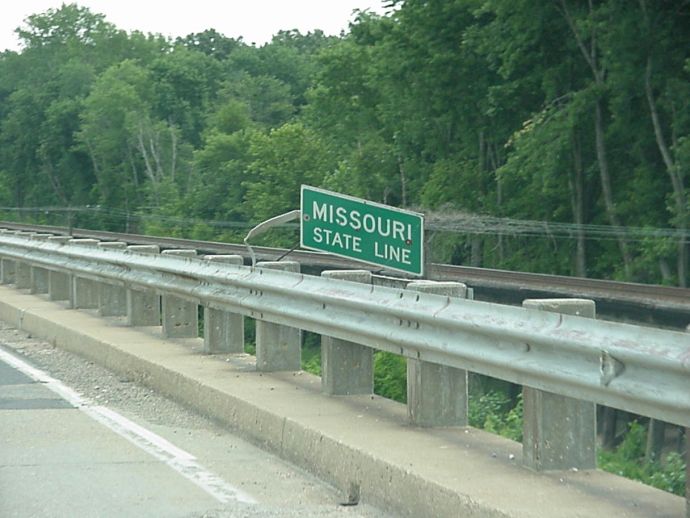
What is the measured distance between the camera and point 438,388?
23.3 ft

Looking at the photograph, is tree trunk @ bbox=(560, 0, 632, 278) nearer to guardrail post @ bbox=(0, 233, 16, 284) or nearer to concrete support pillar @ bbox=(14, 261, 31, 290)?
guardrail post @ bbox=(0, 233, 16, 284)

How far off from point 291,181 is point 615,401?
7281 centimetres

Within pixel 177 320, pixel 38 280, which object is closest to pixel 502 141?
pixel 38 280

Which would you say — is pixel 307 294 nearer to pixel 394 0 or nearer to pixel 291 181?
pixel 394 0

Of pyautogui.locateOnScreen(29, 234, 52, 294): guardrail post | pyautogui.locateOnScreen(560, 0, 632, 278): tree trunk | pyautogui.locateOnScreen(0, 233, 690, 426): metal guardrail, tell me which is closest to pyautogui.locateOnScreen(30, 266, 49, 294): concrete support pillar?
pyautogui.locateOnScreen(29, 234, 52, 294): guardrail post

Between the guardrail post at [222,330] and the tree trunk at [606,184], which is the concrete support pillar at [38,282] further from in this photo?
the tree trunk at [606,184]

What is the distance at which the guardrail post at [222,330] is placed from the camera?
34.1 ft

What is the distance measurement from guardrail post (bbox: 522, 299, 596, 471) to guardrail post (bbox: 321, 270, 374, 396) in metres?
2.33

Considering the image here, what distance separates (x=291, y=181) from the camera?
77.9 m

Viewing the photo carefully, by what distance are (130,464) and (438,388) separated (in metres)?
1.70

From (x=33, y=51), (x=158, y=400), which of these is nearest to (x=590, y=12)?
(x=158, y=400)

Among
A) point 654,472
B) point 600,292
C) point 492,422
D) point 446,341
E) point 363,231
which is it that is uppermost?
point 363,231

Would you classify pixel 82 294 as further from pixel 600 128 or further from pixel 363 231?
pixel 600 128

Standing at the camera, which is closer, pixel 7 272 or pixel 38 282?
pixel 38 282
